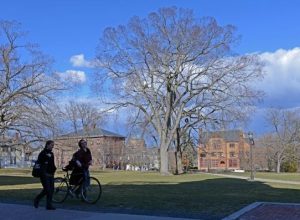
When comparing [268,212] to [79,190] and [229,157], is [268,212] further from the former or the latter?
[229,157]

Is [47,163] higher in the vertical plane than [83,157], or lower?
lower

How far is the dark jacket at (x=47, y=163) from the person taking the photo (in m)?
12.8

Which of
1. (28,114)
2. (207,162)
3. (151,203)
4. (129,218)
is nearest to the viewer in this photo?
(129,218)

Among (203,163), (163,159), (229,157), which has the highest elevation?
(229,157)

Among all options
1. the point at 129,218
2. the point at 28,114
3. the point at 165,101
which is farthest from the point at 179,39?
the point at 129,218

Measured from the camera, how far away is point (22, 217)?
11.1 m

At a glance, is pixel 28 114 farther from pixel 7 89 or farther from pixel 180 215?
pixel 180 215

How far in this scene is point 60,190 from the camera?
14.8 metres

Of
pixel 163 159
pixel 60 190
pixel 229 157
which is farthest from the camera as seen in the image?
pixel 229 157

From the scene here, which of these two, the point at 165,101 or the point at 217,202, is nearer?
the point at 217,202

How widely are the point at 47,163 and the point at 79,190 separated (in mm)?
1715

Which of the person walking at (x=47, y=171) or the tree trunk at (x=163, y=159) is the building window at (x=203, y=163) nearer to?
the tree trunk at (x=163, y=159)

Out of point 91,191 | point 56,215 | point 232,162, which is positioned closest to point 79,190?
point 91,191

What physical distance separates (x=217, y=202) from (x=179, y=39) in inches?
1413
